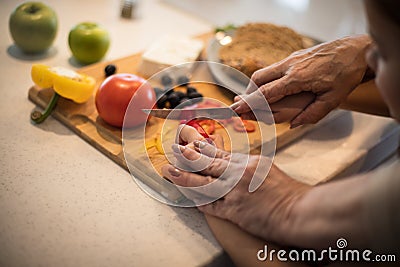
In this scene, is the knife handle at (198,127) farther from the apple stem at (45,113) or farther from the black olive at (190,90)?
the apple stem at (45,113)

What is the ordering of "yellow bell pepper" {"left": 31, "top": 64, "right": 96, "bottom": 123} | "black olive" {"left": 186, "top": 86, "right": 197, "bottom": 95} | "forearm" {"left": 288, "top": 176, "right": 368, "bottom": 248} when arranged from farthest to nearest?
1. "black olive" {"left": 186, "top": 86, "right": 197, "bottom": 95}
2. "yellow bell pepper" {"left": 31, "top": 64, "right": 96, "bottom": 123}
3. "forearm" {"left": 288, "top": 176, "right": 368, "bottom": 248}

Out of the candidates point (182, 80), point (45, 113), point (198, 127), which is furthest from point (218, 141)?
point (45, 113)

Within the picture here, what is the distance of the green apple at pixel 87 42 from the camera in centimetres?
132

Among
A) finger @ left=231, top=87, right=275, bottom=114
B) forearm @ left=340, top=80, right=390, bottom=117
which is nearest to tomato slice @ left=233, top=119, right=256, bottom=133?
finger @ left=231, top=87, right=275, bottom=114

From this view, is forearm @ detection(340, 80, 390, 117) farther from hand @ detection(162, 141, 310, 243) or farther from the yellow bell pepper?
the yellow bell pepper

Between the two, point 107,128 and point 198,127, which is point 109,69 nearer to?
point 107,128

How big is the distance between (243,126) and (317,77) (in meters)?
0.21

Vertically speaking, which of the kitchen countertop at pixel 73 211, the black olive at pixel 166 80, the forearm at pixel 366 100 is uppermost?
the forearm at pixel 366 100

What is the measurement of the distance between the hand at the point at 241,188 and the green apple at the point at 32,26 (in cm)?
64

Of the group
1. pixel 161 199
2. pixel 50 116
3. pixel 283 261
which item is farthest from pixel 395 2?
pixel 50 116

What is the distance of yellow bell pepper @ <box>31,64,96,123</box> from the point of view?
1.09 m

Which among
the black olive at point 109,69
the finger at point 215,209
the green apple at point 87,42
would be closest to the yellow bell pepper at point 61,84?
the black olive at point 109,69

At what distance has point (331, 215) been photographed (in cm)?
68

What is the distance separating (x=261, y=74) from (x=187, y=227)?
0.37 m
